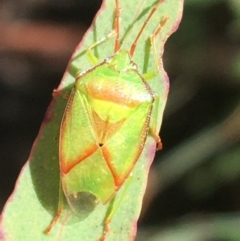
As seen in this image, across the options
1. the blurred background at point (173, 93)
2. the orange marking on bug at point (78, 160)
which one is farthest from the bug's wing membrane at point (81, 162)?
the blurred background at point (173, 93)

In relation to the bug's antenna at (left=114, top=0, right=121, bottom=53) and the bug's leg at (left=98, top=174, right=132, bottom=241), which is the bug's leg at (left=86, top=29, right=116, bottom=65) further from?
the bug's leg at (left=98, top=174, right=132, bottom=241)

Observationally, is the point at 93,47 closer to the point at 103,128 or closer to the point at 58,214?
the point at 103,128

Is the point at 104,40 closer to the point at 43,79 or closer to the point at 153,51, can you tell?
the point at 153,51

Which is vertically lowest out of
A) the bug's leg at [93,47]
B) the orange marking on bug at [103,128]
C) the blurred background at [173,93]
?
the blurred background at [173,93]

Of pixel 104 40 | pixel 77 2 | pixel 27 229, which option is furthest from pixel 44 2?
pixel 27 229

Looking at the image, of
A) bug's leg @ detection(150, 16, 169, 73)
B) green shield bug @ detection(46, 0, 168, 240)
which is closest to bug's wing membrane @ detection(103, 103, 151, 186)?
green shield bug @ detection(46, 0, 168, 240)

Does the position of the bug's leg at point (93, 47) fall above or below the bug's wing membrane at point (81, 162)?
above

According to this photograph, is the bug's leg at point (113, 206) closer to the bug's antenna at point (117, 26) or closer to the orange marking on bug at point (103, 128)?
the orange marking on bug at point (103, 128)
